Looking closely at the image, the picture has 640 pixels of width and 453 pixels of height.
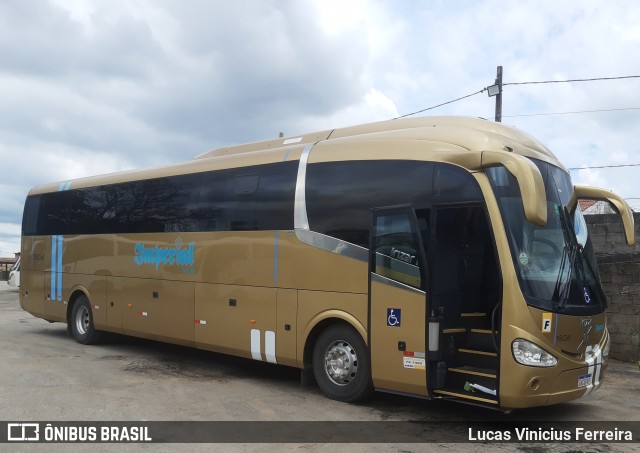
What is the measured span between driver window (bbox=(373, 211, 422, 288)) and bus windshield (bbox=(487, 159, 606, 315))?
1097mm

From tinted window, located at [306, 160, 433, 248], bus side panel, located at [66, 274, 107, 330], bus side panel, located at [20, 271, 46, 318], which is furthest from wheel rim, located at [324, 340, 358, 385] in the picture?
bus side panel, located at [20, 271, 46, 318]

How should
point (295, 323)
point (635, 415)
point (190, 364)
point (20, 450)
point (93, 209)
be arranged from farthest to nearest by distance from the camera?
point (93, 209)
point (190, 364)
point (295, 323)
point (635, 415)
point (20, 450)

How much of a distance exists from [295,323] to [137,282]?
4.25 meters

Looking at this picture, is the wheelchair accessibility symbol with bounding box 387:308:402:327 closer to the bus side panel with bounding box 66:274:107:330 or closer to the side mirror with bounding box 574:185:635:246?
the side mirror with bounding box 574:185:635:246

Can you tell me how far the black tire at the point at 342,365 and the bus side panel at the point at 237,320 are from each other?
2.94 ft

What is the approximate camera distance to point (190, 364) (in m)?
10.4

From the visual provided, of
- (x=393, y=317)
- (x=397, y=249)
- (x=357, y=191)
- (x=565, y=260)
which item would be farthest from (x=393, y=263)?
(x=565, y=260)

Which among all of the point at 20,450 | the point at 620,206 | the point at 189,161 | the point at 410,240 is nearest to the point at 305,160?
the point at 410,240

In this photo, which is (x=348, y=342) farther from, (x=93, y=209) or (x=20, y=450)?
(x=93, y=209)

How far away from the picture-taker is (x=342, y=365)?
7.56 m

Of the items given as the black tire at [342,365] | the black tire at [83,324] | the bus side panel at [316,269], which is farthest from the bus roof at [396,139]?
the black tire at [83,324]

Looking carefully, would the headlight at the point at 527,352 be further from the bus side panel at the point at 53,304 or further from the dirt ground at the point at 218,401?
the bus side panel at the point at 53,304

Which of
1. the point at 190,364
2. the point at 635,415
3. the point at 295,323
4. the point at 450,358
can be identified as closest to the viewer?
the point at 450,358

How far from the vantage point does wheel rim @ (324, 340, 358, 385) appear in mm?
7445
